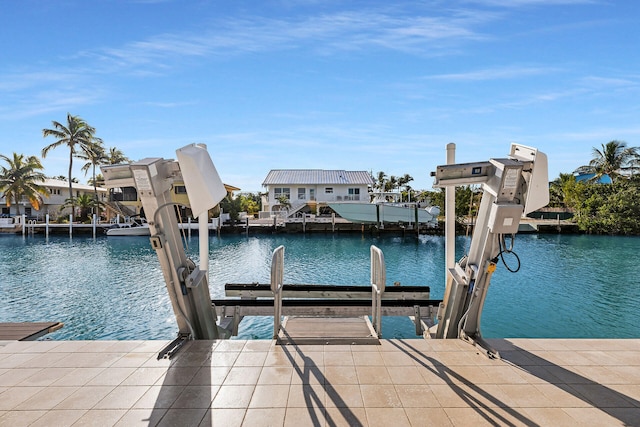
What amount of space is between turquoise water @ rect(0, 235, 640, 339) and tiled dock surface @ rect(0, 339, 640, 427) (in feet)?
12.0

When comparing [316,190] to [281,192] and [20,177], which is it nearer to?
[281,192]

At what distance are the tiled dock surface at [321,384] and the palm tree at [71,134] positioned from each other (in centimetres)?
3723

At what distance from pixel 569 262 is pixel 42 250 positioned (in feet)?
99.5

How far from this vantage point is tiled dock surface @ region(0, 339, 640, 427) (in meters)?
2.65

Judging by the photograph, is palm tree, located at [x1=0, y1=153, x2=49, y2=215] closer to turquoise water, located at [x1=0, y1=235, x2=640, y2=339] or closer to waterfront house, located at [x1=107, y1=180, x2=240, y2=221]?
waterfront house, located at [x1=107, y1=180, x2=240, y2=221]

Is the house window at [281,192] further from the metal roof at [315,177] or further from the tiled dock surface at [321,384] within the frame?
the tiled dock surface at [321,384]

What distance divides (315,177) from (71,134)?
83.7ft

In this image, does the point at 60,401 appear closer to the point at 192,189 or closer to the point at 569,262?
the point at 192,189

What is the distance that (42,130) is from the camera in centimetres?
3316

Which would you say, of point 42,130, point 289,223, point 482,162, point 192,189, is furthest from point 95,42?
point 42,130

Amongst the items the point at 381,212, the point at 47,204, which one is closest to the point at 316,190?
the point at 381,212

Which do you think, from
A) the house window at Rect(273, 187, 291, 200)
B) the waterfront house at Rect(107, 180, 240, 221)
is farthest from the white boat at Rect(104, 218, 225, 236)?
the house window at Rect(273, 187, 291, 200)

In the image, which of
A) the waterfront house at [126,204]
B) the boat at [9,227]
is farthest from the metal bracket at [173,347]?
the boat at [9,227]

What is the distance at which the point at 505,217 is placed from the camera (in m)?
3.58
